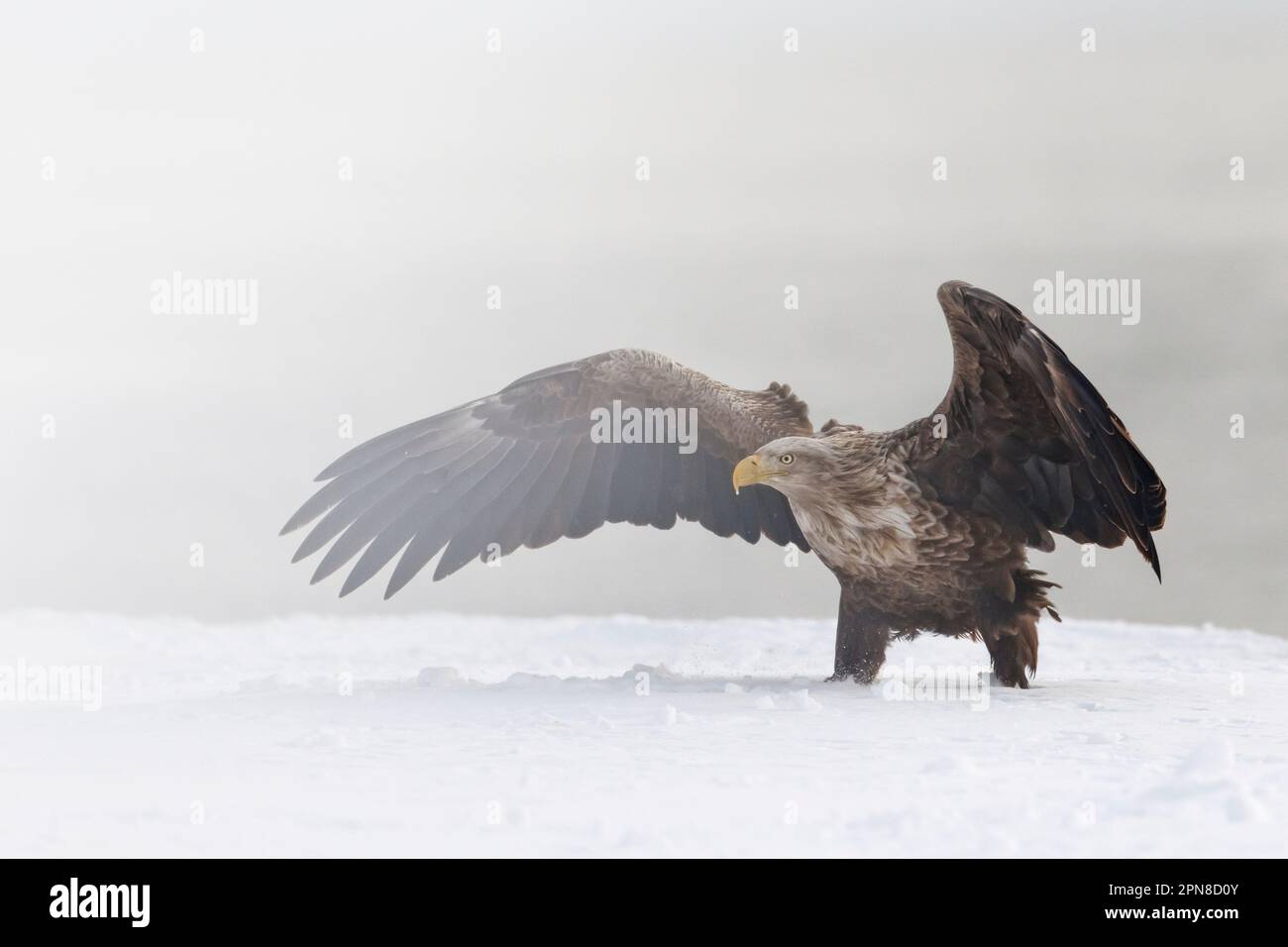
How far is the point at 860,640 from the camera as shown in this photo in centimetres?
658

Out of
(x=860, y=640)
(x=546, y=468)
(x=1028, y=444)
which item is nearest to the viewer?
(x=1028, y=444)

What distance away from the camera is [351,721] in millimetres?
5520

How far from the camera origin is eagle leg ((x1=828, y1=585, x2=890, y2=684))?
21.5 feet

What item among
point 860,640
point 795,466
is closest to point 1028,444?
point 795,466

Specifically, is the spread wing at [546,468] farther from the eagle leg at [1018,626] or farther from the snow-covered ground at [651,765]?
the eagle leg at [1018,626]

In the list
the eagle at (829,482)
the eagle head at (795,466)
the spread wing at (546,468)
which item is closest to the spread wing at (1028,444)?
the eagle at (829,482)

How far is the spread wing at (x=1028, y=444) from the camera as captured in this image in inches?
221

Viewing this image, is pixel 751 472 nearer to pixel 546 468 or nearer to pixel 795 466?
pixel 795 466

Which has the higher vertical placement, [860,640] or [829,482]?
[829,482]

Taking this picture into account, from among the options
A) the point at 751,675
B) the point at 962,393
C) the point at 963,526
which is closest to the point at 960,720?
the point at 963,526

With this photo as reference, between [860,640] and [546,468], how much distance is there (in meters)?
1.85

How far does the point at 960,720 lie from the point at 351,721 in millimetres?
2328
